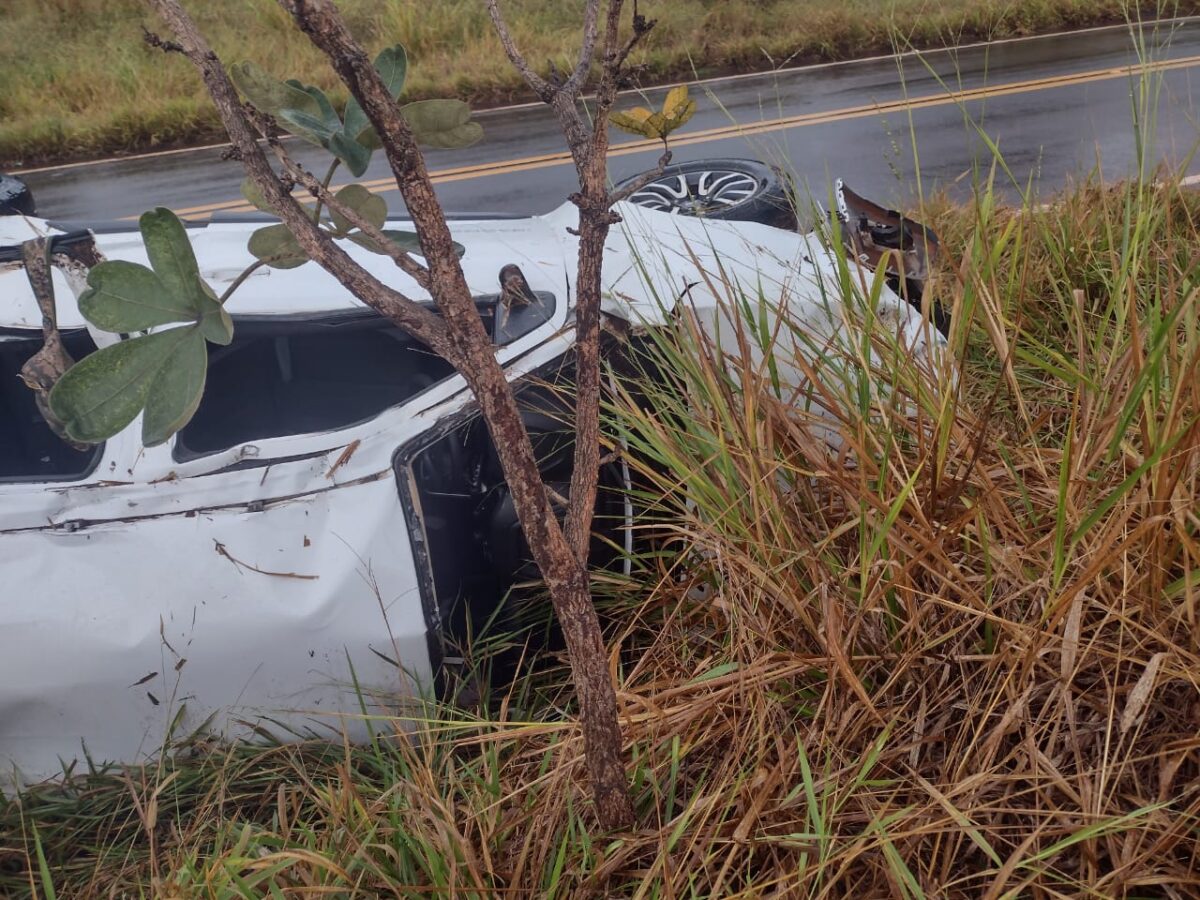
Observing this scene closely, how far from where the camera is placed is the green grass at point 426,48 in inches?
362

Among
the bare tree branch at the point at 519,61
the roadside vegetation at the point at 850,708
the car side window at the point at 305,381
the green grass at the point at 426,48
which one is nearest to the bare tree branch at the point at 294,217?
the bare tree branch at the point at 519,61

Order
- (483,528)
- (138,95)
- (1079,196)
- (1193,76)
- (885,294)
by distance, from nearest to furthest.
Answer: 1. (483,528)
2. (885,294)
3. (1079,196)
4. (1193,76)
5. (138,95)

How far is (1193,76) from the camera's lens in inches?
320

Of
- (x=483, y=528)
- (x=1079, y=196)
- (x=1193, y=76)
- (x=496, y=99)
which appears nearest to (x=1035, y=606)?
(x=483, y=528)

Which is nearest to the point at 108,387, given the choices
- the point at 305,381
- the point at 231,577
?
the point at 231,577

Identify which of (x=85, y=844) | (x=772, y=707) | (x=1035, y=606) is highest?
(x=1035, y=606)

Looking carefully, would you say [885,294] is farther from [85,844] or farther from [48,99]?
[48,99]

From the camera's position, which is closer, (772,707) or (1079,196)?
(772,707)

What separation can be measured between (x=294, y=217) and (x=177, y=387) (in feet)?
0.88

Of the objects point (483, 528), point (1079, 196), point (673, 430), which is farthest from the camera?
point (1079, 196)

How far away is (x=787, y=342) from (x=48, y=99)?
31.9 ft

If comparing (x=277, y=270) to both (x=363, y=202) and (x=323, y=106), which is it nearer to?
(x=363, y=202)

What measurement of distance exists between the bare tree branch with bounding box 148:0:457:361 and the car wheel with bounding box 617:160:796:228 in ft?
8.12

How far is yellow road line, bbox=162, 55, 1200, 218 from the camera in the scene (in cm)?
756
